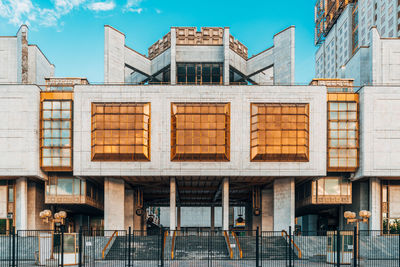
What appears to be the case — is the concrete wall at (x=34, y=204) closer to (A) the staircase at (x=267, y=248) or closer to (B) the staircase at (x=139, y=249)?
(B) the staircase at (x=139, y=249)

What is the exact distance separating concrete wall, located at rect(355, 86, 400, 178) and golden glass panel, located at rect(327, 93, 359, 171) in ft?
3.05

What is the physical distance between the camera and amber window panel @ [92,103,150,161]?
47.9 m

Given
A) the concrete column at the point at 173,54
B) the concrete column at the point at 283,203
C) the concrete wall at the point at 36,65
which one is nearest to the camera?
the concrete column at the point at 283,203

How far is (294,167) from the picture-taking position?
49.0m

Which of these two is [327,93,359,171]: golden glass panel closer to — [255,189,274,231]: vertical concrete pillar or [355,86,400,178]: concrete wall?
[355,86,400,178]: concrete wall

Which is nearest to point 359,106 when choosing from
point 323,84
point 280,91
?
point 323,84

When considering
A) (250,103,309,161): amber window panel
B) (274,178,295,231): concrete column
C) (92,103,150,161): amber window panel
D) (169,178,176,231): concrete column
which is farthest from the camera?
(274,178,295,231): concrete column


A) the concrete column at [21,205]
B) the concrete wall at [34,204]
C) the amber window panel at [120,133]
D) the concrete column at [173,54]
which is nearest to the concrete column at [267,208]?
the concrete column at [173,54]

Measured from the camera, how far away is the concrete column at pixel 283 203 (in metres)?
51.7

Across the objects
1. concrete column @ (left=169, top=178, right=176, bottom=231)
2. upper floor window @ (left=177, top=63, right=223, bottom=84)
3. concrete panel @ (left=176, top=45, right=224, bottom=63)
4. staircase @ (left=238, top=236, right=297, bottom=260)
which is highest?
concrete panel @ (left=176, top=45, right=224, bottom=63)

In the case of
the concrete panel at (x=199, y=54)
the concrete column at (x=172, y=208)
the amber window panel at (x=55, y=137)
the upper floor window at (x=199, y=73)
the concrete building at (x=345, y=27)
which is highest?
the concrete building at (x=345, y=27)

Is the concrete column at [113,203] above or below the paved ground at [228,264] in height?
above

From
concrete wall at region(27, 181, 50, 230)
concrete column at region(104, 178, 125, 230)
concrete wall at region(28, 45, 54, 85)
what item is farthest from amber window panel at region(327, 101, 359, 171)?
concrete wall at region(28, 45, 54, 85)

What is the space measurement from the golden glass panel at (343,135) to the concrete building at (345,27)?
3339 cm
